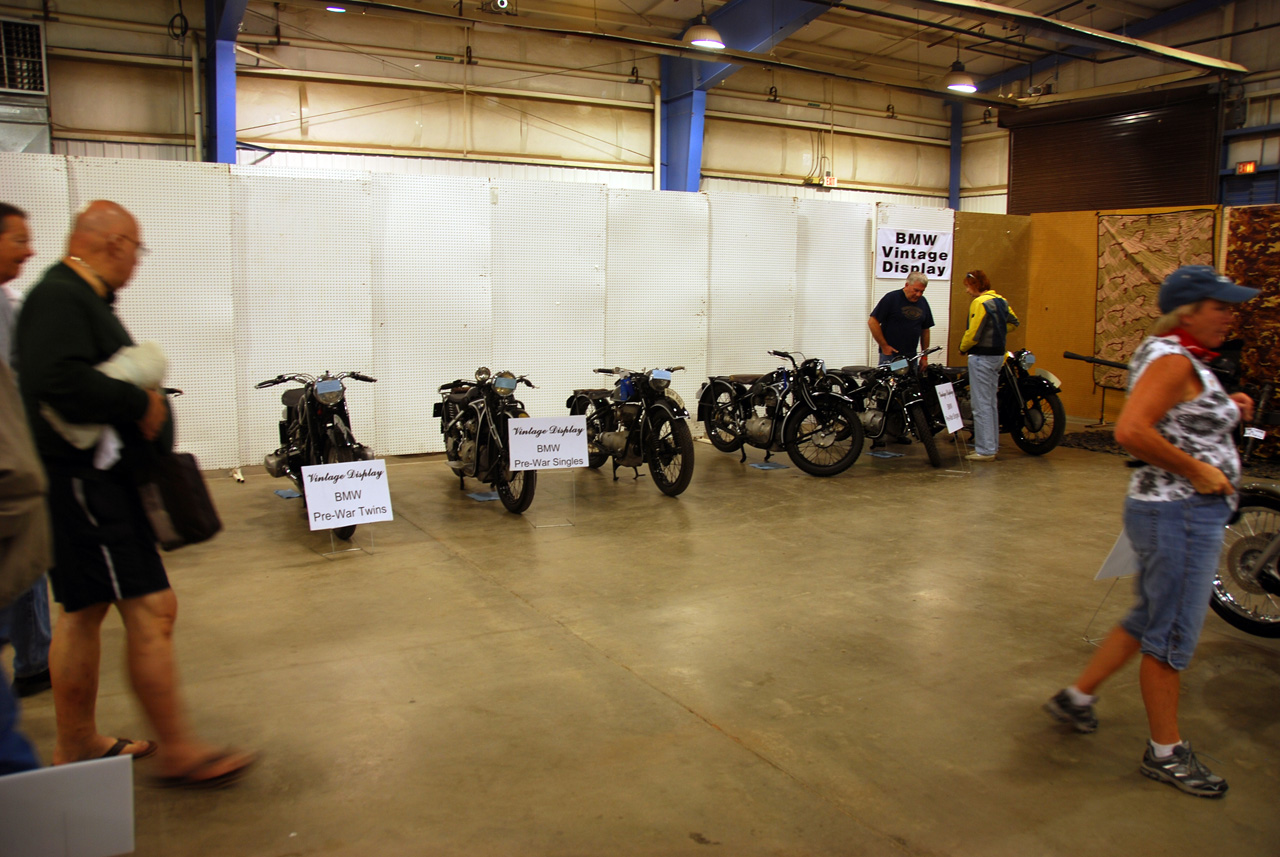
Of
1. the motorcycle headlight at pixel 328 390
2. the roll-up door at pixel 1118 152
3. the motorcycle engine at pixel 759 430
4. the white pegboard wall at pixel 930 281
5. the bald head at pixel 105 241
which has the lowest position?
the motorcycle engine at pixel 759 430

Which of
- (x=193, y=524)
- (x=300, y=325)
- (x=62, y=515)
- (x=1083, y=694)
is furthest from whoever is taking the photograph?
(x=300, y=325)

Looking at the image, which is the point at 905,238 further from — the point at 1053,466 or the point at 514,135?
the point at 514,135

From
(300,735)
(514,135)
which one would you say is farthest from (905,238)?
(300,735)

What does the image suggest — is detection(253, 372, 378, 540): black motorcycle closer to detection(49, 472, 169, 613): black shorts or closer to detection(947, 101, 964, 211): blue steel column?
detection(49, 472, 169, 613): black shorts

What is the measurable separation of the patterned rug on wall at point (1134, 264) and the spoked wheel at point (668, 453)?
5.60 metres

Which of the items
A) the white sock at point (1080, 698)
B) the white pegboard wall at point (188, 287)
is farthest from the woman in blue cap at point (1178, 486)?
the white pegboard wall at point (188, 287)

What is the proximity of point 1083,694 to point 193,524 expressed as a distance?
2.68 metres

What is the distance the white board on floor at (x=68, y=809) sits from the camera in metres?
1.27

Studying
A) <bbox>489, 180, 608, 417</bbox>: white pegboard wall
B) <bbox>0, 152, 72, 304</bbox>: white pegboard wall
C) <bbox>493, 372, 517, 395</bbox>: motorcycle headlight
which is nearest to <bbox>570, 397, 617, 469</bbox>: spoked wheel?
<bbox>493, 372, 517, 395</bbox>: motorcycle headlight

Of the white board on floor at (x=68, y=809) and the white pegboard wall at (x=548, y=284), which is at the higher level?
the white pegboard wall at (x=548, y=284)

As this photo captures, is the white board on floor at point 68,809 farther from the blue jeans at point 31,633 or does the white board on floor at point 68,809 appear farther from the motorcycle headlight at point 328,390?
the motorcycle headlight at point 328,390

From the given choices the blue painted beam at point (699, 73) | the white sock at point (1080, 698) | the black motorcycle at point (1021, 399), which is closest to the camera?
the white sock at point (1080, 698)

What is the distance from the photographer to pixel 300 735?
2.77 meters

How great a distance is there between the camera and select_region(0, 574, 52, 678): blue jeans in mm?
3008
